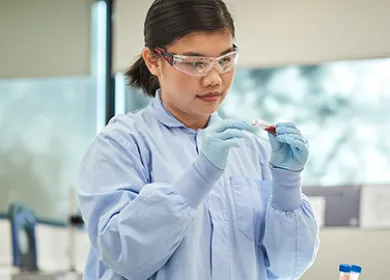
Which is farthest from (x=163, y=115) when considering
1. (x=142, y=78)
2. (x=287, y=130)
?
(x=287, y=130)

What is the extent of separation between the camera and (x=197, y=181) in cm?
119

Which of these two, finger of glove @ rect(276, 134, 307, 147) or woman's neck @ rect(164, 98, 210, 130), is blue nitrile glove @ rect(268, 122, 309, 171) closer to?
finger of glove @ rect(276, 134, 307, 147)

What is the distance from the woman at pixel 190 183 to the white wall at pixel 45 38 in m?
2.67

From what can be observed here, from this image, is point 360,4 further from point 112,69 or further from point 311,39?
point 112,69

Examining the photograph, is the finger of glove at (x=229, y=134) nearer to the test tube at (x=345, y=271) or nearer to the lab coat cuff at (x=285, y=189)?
the lab coat cuff at (x=285, y=189)

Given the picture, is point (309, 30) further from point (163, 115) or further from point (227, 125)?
point (227, 125)

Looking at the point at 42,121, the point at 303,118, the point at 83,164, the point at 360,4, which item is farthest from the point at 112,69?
the point at 83,164

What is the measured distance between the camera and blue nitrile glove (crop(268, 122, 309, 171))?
50.7 inches

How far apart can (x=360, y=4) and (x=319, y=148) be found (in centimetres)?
72

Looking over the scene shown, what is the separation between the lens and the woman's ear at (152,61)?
139cm

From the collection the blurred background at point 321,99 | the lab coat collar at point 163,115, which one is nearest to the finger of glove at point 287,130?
the lab coat collar at point 163,115

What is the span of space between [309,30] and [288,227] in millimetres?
2050

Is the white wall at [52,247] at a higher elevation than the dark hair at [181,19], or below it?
below

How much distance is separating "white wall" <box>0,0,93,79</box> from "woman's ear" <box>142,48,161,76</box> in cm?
263
